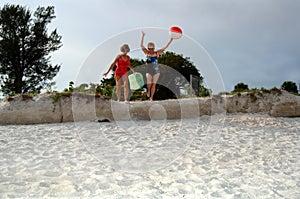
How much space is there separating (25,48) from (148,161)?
20970mm

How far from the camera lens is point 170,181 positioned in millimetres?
4051

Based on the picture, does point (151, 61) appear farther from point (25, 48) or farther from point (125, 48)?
point (25, 48)

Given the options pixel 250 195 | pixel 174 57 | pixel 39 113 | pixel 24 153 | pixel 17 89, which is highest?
pixel 174 57

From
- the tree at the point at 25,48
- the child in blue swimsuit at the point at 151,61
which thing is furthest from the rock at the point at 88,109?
the tree at the point at 25,48

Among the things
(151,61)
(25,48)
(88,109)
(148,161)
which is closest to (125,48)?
(151,61)

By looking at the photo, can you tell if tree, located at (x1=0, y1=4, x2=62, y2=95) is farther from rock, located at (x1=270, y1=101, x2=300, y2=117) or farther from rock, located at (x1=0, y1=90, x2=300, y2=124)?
rock, located at (x1=270, y1=101, x2=300, y2=117)

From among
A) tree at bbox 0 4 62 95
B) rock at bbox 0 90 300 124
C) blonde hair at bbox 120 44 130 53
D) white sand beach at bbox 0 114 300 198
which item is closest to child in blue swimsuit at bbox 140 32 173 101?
blonde hair at bbox 120 44 130 53

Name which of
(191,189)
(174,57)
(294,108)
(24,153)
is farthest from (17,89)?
(191,189)

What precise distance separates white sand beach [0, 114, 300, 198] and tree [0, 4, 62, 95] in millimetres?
15824

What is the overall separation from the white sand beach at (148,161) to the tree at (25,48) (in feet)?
51.9

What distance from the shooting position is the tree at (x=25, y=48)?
21.8 meters

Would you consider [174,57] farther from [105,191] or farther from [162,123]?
[105,191]

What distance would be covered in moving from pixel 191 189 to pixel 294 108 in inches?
286

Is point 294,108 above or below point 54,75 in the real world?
below
